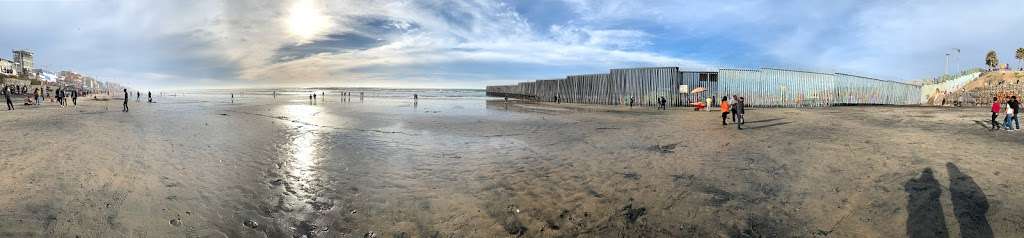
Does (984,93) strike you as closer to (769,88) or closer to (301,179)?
(769,88)

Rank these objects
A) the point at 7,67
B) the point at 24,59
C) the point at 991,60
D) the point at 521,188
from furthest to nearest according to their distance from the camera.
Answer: the point at 24,59 → the point at 7,67 → the point at 991,60 → the point at 521,188

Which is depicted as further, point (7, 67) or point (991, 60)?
point (7, 67)

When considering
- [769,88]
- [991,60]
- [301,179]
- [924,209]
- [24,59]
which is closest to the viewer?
[924,209]

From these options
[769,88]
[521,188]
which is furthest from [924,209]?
[769,88]

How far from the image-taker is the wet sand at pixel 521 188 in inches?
219

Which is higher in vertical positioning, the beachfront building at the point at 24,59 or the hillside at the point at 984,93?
the beachfront building at the point at 24,59

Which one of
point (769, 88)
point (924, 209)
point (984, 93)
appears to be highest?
point (769, 88)

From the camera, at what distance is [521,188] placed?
7520 mm

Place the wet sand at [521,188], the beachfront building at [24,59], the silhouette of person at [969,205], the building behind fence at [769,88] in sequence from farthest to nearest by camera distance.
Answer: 1. the beachfront building at [24,59]
2. the building behind fence at [769,88]
3. the wet sand at [521,188]
4. the silhouette of person at [969,205]

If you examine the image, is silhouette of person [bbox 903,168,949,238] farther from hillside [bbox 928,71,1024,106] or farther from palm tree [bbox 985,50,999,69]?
palm tree [bbox 985,50,999,69]

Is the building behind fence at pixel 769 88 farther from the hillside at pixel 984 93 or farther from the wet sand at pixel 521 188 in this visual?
the wet sand at pixel 521 188

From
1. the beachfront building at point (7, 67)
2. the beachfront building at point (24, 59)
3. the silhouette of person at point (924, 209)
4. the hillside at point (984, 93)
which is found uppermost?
the beachfront building at point (24, 59)

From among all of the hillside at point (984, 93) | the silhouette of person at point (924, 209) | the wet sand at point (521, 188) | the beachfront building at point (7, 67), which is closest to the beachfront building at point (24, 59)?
the beachfront building at point (7, 67)

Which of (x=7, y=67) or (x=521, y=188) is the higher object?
(x=7, y=67)
